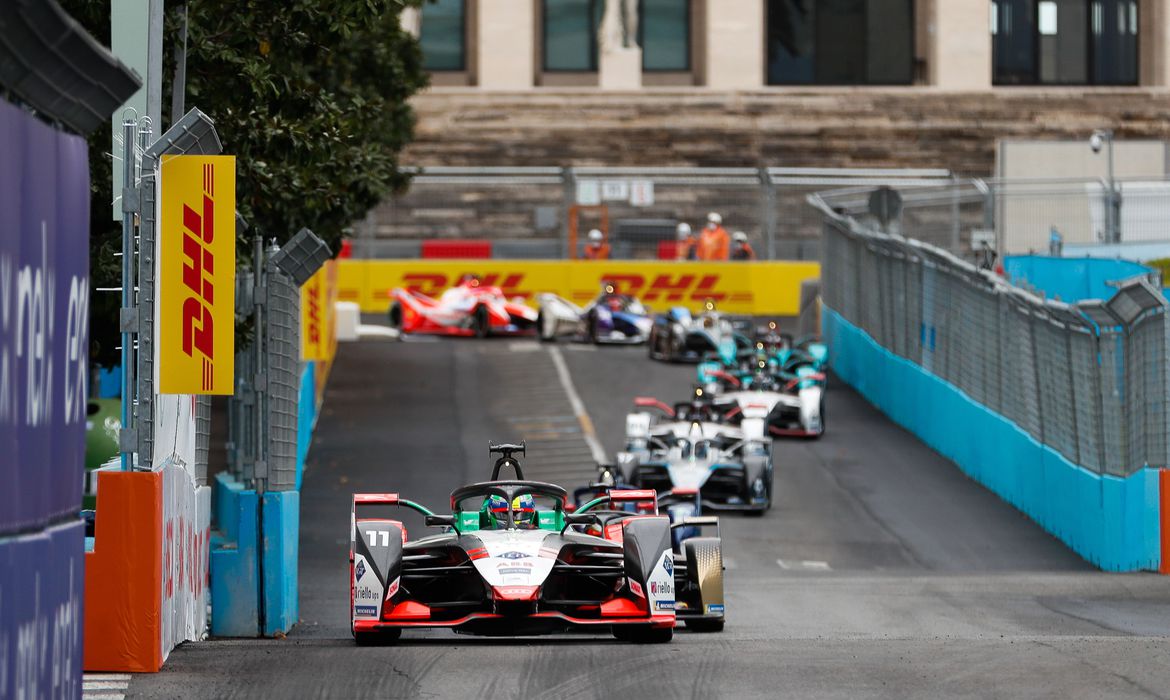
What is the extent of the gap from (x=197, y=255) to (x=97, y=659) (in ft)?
7.44

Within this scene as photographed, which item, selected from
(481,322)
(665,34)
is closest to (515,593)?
(481,322)

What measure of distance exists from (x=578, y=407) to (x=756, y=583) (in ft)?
37.4

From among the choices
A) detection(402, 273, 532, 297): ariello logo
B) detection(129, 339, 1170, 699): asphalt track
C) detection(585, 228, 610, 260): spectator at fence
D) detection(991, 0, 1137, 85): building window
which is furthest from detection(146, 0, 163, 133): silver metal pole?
detection(991, 0, 1137, 85): building window

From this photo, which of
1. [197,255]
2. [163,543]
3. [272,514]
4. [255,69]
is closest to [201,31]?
[255,69]

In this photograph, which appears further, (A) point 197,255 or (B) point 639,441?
(B) point 639,441

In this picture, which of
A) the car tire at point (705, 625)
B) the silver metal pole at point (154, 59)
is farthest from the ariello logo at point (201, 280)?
the car tire at point (705, 625)

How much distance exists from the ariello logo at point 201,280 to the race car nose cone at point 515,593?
96.4 inches

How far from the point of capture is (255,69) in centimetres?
1755

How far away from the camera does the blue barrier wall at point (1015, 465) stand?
752 inches

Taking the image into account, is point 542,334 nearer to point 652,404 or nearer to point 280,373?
point 652,404

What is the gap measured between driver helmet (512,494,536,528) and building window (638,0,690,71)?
133 ft

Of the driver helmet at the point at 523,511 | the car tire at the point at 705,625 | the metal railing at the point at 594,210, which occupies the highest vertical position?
the metal railing at the point at 594,210

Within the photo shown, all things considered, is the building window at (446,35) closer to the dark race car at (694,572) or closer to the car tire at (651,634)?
the dark race car at (694,572)

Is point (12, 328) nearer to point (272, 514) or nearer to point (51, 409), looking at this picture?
point (51, 409)
